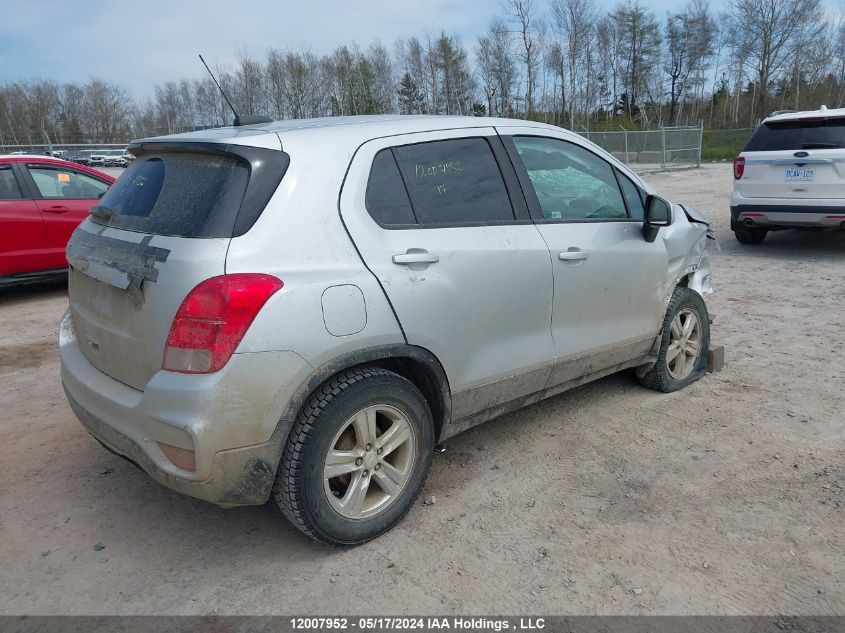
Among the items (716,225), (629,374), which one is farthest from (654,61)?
(629,374)

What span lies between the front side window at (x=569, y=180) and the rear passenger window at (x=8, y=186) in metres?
6.63

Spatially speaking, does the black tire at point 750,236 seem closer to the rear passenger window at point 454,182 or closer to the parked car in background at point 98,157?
the rear passenger window at point 454,182

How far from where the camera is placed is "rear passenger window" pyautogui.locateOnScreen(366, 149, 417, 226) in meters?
2.87

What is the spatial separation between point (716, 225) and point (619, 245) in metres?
9.20

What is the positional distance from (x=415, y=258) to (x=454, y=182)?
21.3 inches

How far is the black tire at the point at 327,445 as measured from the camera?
8.57ft

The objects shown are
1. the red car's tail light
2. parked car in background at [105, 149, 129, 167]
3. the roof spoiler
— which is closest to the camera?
the roof spoiler

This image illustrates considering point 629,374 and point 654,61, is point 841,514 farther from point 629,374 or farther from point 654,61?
point 654,61

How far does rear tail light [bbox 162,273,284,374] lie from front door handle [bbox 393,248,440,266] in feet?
2.08

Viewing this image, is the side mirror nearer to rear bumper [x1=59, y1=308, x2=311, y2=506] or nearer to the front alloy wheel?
the front alloy wheel

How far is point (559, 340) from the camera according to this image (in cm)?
355

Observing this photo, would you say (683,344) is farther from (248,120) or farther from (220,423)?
(220,423)

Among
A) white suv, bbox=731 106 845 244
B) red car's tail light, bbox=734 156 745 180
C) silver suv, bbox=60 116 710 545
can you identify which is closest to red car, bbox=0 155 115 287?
silver suv, bbox=60 116 710 545

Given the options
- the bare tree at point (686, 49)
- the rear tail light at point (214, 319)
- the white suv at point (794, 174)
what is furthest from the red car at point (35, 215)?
the bare tree at point (686, 49)
